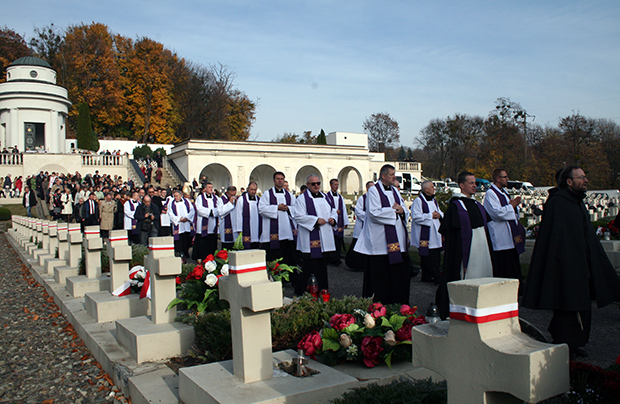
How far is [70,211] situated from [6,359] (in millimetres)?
16645

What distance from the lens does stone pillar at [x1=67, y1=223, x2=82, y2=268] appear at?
31.0ft

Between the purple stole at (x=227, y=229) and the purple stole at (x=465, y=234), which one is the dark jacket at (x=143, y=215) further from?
the purple stole at (x=465, y=234)

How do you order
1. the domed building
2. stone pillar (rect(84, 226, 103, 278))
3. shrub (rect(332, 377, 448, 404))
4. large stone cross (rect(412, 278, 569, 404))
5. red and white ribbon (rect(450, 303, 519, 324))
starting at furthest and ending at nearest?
1. the domed building
2. stone pillar (rect(84, 226, 103, 278))
3. shrub (rect(332, 377, 448, 404))
4. red and white ribbon (rect(450, 303, 519, 324))
5. large stone cross (rect(412, 278, 569, 404))

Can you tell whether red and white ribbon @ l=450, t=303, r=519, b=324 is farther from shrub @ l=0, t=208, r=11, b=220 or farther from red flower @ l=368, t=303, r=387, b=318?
shrub @ l=0, t=208, r=11, b=220

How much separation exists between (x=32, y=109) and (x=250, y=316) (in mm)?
45530

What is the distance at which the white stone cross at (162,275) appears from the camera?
5074 millimetres

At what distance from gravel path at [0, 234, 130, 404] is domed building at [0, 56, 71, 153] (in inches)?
1445

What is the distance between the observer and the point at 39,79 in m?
42.7

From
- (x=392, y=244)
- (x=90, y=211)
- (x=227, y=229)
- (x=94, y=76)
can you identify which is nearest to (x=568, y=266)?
(x=392, y=244)

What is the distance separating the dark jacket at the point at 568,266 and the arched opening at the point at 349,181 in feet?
156

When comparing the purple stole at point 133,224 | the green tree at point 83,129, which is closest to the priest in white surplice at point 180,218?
the purple stole at point 133,224

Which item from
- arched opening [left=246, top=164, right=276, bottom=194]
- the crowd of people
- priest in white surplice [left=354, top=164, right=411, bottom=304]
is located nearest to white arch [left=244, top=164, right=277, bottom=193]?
arched opening [left=246, top=164, right=276, bottom=194]

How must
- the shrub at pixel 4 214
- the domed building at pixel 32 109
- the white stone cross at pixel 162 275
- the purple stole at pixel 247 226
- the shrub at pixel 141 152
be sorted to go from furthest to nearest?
the shrub at pixel 141 152
the domed building at pixel 32 109
the shrub at pixel 4 214
the purple stole at pixel 247 226
the white stone cross at pixel 162 275

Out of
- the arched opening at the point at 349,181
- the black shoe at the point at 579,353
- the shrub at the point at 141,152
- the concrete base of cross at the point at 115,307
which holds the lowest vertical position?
the black shoe at the point at 579,353
